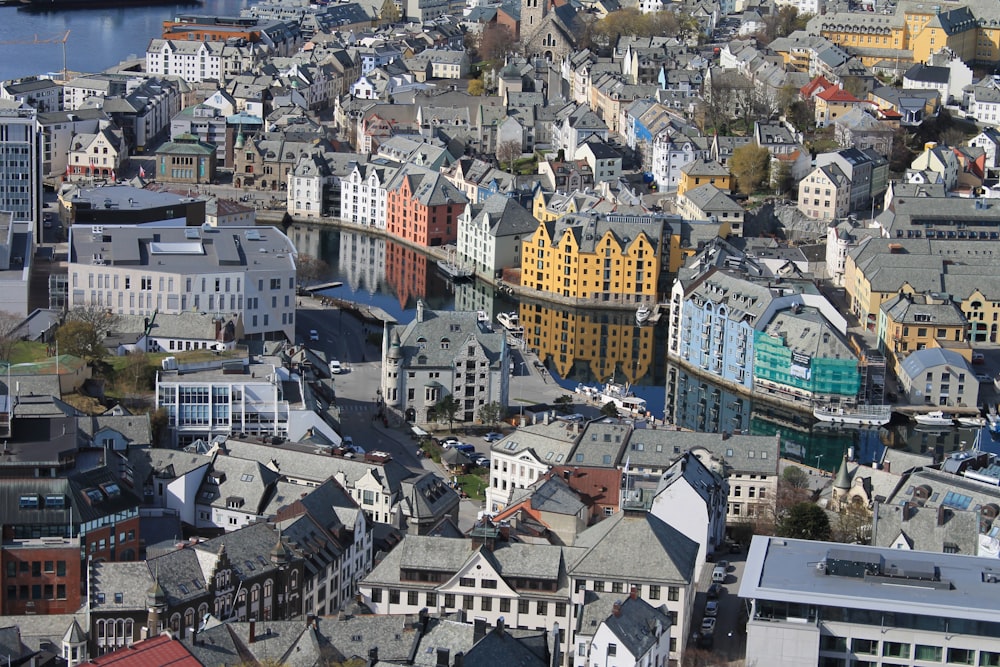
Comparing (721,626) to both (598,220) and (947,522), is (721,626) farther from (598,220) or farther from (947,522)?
(598,220)

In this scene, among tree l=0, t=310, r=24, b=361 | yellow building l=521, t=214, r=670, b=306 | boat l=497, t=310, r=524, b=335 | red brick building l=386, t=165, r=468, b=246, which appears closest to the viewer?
tree l=0, t=310, r=24, b=361

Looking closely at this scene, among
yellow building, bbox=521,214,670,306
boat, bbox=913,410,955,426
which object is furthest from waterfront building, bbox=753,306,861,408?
yellow building, bbox=521,214,670,306

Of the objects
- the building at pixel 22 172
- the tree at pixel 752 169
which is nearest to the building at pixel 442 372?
the building at pixel 22 172

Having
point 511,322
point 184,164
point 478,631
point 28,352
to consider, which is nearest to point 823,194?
point 511,322

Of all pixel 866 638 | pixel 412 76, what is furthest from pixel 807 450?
pixel 412 76

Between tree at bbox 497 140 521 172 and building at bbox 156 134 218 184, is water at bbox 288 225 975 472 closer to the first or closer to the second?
building at bbox 156 134 218 184

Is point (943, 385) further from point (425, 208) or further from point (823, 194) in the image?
point (425, 208)
